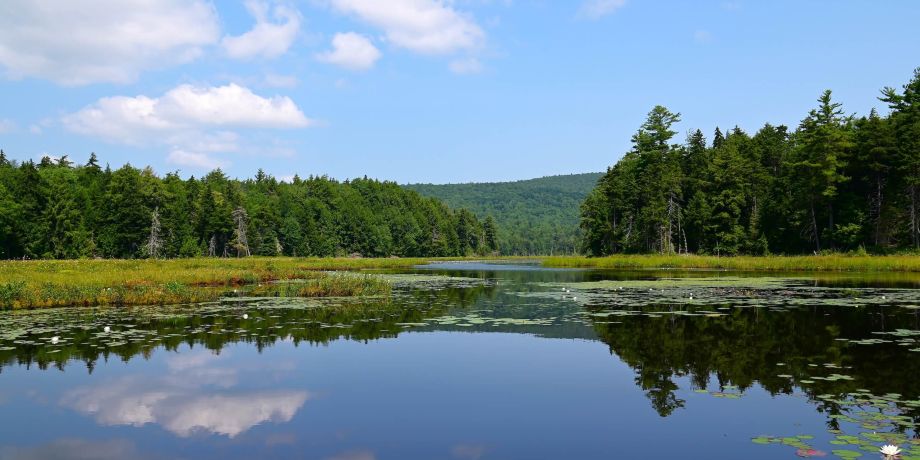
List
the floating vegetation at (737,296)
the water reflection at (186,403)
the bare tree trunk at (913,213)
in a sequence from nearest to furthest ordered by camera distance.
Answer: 1. the water reflection at (186,403)
2. the floating vegetation at (737,296)
3. the bare tree trunk at (913,213)

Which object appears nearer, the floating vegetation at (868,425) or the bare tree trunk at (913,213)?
the floating vegetation at (868,425)

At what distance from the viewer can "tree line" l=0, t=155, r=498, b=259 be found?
8519cm

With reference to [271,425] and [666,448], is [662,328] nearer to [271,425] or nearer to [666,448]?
[666,448]

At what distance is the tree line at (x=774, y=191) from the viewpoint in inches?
2411

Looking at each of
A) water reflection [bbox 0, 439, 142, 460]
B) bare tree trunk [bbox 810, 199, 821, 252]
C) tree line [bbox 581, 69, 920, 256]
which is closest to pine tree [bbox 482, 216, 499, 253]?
tree line [bbox 581, 69, 920, 256]

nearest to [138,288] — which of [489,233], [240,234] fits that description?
[240,234]

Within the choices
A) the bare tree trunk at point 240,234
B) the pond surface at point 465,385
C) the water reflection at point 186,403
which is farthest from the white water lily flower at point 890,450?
the bare tree trunk at point 240,234

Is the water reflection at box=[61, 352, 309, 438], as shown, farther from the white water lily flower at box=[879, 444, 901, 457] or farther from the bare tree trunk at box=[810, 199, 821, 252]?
the bare tree trunk at box=[810, 199, 821, 252]

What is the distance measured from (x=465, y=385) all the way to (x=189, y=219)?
108 metres

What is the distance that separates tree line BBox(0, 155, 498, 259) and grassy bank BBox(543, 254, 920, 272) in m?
69.2

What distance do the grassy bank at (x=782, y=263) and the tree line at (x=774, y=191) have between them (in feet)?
17.1

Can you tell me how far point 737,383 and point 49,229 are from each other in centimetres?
9564

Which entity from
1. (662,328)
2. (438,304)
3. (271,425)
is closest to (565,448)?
(271,425)

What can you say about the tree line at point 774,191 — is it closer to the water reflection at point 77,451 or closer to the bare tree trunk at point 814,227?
the bare tree trunk at point 814,227
